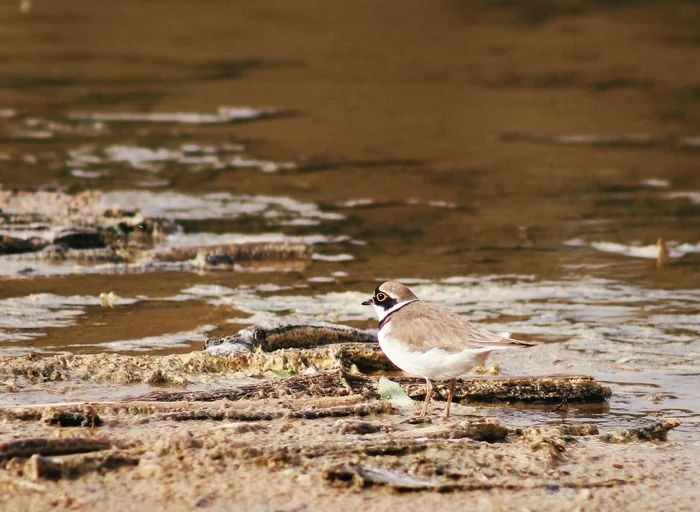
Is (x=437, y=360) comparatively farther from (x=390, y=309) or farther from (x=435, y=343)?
(x=390, y=309)

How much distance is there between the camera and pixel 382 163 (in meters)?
13.6

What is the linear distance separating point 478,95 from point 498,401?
37.5 ft

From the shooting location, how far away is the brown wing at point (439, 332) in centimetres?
541

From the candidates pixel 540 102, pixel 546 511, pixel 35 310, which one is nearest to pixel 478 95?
pixel 540 102

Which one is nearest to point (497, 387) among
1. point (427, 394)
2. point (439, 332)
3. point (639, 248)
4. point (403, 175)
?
point (427, 394)

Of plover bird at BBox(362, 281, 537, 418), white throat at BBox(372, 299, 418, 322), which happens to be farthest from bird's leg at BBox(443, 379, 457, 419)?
white throat at BBox(372, 299, 418, 322)

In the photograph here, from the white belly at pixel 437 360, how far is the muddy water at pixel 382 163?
0.52 meters

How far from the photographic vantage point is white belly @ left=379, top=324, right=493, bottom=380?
5410 mm

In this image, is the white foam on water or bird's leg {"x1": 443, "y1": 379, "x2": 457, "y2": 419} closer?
bird's leg {"x1": 443, "y1": 379, "x2": 457, "y2": 419}

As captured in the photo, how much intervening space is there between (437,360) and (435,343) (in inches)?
3.7

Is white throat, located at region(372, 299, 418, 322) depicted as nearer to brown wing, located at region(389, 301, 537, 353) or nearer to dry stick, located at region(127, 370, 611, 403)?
brown wing, located at region(389, 301, 537, 353)

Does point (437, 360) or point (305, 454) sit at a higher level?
point (437, 360)

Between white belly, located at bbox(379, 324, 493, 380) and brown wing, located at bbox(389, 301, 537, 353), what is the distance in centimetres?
3

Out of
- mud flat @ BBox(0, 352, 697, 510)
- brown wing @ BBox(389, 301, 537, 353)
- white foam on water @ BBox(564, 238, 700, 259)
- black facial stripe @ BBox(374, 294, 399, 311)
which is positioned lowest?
mud flat @ BBox(0, 352, 697, 510)
